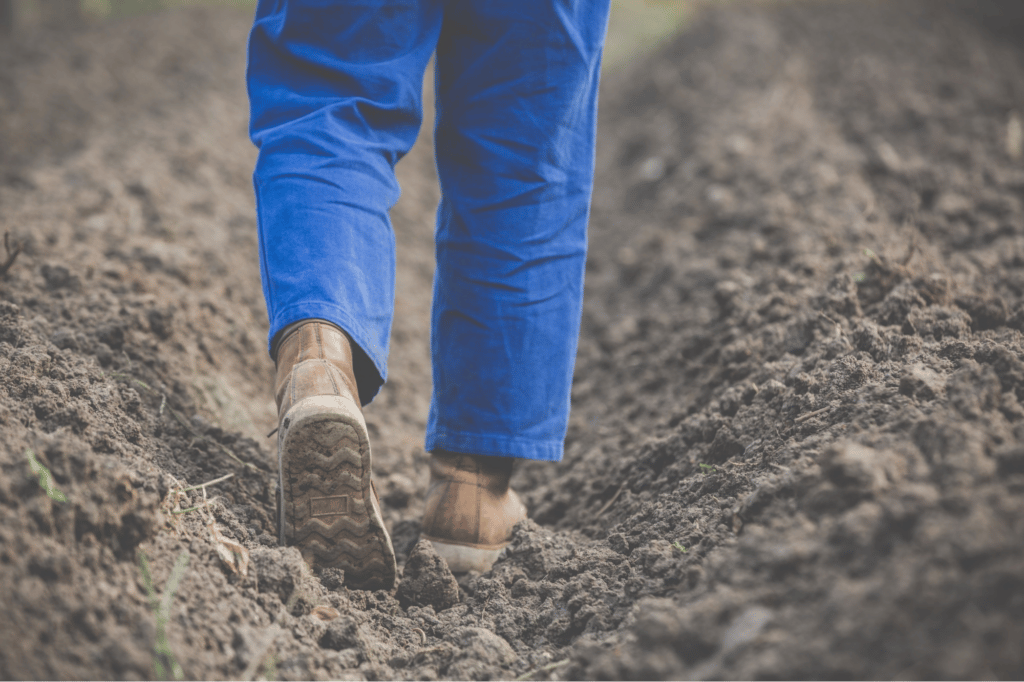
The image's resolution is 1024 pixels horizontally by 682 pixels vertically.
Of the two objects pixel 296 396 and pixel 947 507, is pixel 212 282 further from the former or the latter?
pixel 947 507

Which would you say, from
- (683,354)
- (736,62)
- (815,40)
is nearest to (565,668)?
(683,354)

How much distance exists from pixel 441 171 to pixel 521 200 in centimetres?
19

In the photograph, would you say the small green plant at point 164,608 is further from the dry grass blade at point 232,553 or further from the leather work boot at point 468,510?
the leather work boot at point 468,510

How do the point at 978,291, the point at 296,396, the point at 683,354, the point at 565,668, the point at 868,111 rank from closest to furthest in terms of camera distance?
the point at 565,668 → the point at 296,396 → the point at 978,291 → the point at 683,354 → the point at 868,111

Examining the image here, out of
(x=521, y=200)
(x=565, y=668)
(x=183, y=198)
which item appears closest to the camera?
(x=565, y=668)

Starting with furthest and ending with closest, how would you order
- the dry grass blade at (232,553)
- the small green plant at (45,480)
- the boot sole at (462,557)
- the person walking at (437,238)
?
the boot sole at (462,557)
the person walking at (437,238)
the dry grass blade at (232,553)
the small green plant at (45,480)

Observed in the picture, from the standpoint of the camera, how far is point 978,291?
7.38 ft

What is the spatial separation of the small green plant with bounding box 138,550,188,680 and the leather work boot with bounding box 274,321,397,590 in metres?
0.21

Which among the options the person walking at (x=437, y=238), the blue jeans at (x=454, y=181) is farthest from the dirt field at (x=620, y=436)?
the blue jeans at (x=454, y=181)

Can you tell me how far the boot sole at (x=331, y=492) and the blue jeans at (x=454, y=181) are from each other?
0.67 ft

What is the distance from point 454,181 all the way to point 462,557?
0.77 metres

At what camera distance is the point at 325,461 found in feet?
4.42

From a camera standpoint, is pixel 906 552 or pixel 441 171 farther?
pixel 441 171

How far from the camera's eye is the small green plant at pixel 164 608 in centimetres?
106
